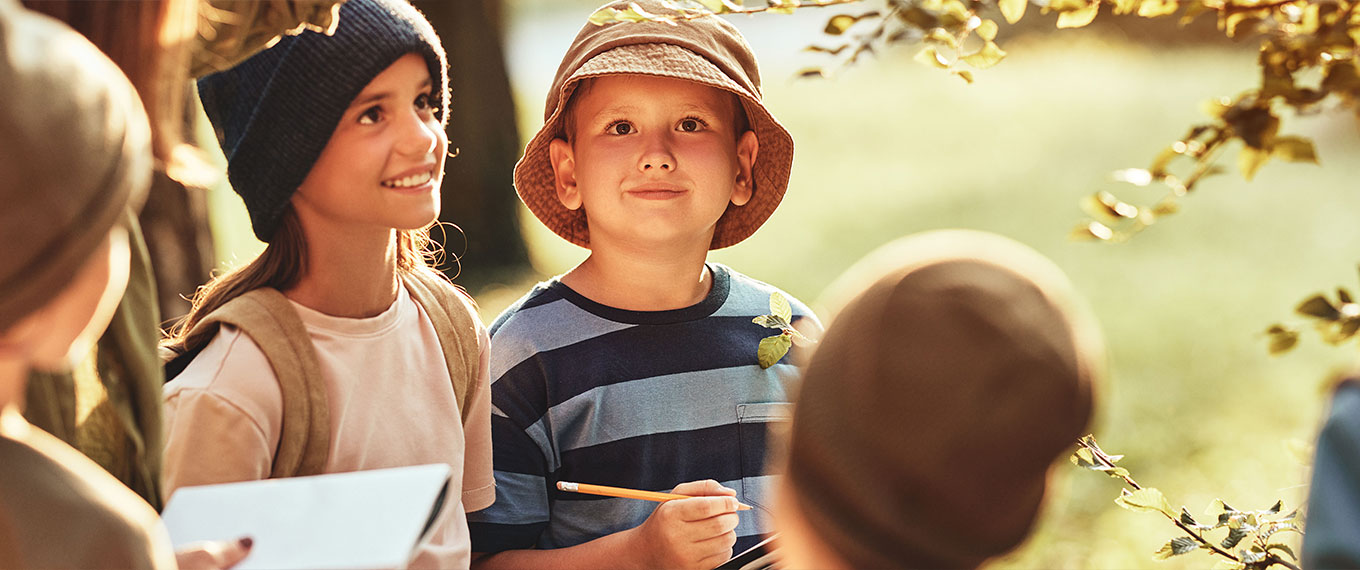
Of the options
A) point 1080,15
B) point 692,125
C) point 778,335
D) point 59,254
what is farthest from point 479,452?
point 1080,15

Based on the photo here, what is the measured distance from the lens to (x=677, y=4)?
73.7 inches

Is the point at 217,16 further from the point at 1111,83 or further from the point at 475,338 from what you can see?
the point at 1111,83

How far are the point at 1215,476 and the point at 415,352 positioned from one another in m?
3.88

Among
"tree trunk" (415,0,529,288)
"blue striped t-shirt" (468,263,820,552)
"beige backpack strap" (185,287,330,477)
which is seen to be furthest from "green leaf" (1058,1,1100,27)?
"tree trunk" (415,0,529,288)

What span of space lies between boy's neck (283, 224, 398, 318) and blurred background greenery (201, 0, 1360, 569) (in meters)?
1.04

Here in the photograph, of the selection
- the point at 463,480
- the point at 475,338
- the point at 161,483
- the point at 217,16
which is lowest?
the point at 463,480

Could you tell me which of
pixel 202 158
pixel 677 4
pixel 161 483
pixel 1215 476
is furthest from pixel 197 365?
pixel 1215 476

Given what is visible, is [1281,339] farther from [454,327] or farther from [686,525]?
[454,327]

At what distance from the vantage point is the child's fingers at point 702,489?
78.0 inches

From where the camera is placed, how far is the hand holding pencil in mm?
1904

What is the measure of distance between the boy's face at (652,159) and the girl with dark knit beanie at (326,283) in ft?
1.23

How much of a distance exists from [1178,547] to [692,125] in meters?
1.10

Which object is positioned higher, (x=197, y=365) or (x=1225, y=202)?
(x=197, y=365)

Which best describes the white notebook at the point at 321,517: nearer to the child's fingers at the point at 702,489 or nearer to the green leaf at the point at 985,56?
the child's fingers at the point at 702,489
